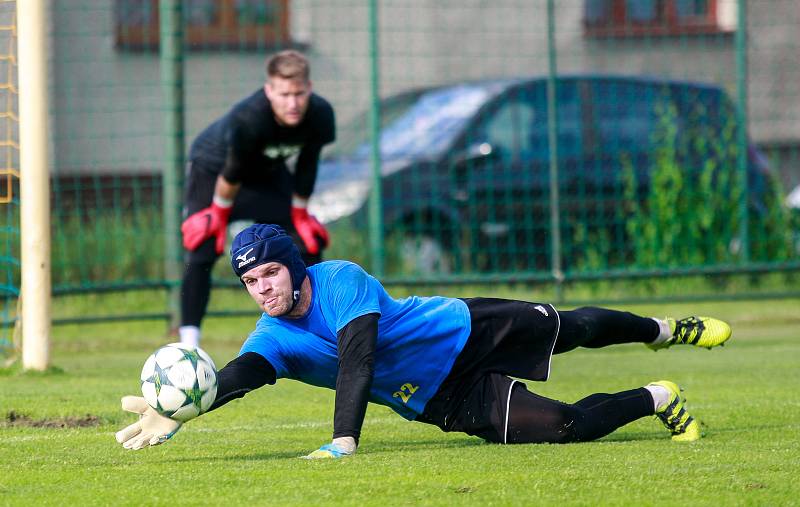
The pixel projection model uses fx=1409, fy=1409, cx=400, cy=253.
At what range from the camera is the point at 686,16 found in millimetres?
13086

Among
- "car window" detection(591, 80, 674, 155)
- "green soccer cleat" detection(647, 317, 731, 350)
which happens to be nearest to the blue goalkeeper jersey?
"green soccer cleat" detection(647, 317, 731, 350)

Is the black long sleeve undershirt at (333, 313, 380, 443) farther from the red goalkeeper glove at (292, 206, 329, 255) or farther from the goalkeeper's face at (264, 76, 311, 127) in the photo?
the red goalkeeper glove at (292, 206, 329, 255)

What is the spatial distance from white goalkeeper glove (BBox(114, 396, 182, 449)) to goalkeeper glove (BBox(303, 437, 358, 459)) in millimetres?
541

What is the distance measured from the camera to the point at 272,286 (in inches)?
211

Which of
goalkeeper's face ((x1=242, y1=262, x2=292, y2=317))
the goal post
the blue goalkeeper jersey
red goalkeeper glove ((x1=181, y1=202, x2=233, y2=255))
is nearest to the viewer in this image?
goalkeeper's face ((x1=242, y1=262, x2=292, y2=317))

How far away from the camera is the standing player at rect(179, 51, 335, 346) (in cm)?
888

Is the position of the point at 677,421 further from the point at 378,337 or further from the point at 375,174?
the point at 375,174

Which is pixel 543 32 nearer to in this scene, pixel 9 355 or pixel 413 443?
pixel 9 355

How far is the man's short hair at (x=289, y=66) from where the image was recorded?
340 inches

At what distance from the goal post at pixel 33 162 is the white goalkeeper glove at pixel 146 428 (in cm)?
335

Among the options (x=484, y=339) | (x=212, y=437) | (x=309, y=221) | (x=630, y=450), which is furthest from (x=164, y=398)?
(x=309, y=221)

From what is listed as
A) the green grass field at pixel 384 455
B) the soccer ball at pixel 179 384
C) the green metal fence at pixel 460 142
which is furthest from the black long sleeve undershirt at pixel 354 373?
the green metal fence at pixel 460 142

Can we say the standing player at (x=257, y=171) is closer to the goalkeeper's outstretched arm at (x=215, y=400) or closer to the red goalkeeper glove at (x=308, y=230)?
the red goalkeeper glove at (x=308, y=230)

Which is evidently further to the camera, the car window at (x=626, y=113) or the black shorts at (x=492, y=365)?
the car window at (x=626, y=113)
